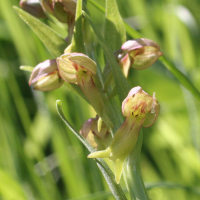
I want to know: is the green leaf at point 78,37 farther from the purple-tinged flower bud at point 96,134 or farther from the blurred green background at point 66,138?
the blurred green background at point 66,138

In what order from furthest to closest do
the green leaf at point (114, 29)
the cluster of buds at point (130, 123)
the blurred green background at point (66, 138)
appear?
the blurred green background at point (66, 138) < the green leaf at point (114, 29) < the cluster of buds at point (130, 123)

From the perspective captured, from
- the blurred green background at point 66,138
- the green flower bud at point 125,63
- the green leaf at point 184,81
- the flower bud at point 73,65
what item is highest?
the flower bud at point 73,65

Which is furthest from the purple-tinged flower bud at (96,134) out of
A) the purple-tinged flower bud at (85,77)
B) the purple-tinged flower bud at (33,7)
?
the purple-tinged flower bud at (33,7)

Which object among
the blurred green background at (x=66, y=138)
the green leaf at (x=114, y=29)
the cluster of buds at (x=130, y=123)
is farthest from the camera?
the blurred green background at (x=66, y=138)

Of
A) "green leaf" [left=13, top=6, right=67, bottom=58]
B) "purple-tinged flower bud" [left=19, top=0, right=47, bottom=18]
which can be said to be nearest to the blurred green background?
"purple-tinged flower bud" [left=19, top=0, right=47, bottom=18]

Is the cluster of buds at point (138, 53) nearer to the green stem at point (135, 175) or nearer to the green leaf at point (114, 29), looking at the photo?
the green leaf at point (114, 29)

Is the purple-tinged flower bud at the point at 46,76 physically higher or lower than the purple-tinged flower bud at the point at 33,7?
lower

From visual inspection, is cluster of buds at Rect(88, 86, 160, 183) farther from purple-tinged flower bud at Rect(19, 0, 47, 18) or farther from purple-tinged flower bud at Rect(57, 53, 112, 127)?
purple-tinged flower bud at Rect(19, 0, 47, 18)

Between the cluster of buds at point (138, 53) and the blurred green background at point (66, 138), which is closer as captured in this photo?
the cluster of buds at point (138, 53)
